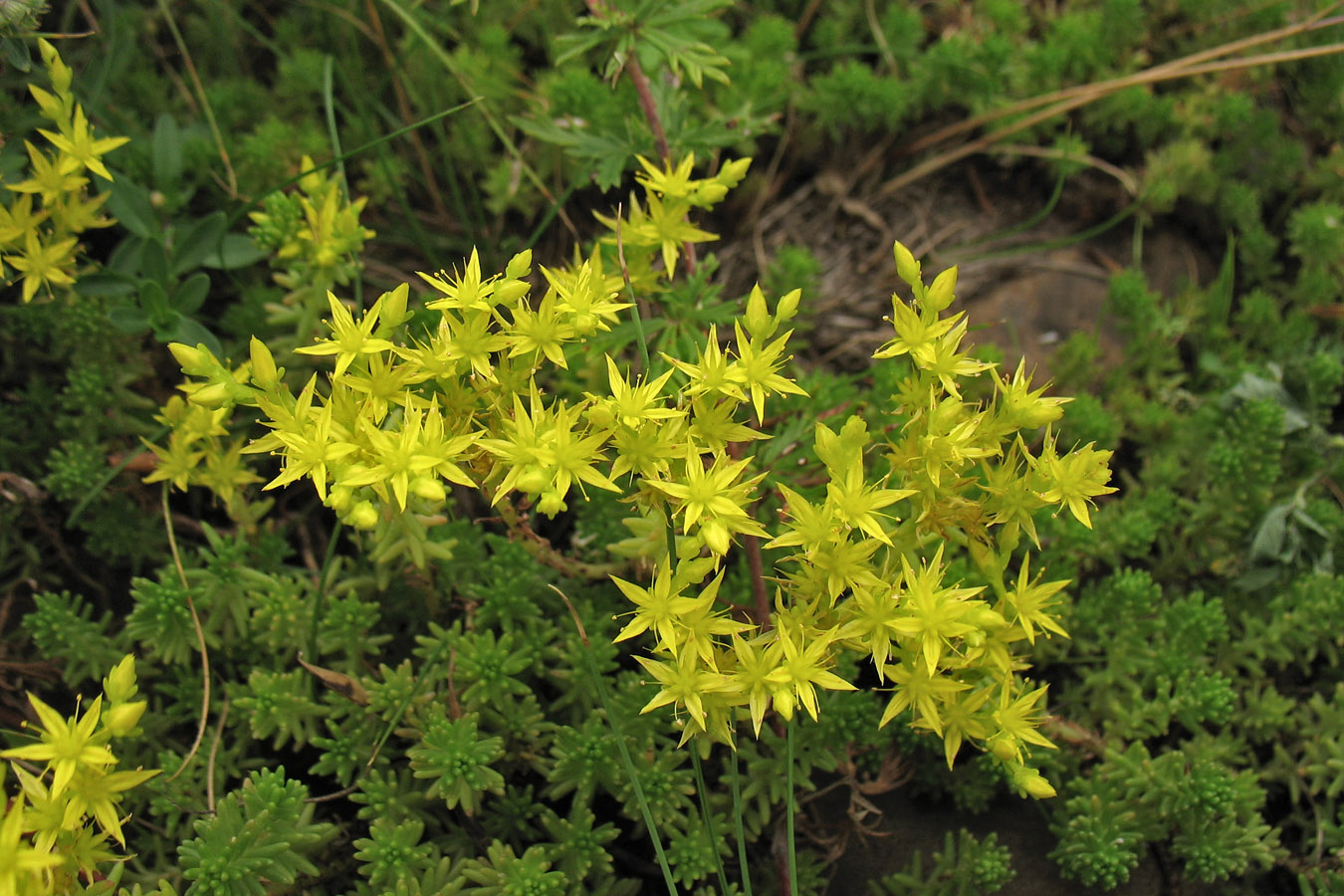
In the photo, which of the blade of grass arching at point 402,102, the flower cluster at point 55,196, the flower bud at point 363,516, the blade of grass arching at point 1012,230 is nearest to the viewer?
the flower bud at point 363,516

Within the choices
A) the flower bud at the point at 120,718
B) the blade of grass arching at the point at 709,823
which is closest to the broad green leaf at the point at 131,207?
the flower bud at the point at 120,718

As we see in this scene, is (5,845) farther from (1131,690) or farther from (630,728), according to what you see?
(1131,690)

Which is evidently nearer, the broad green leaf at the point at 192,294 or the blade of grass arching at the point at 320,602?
the blade of grass arching at the point at 320,602

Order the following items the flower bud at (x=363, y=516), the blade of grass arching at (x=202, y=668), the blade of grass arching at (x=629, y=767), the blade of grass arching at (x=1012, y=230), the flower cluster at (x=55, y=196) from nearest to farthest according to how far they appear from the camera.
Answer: the flower bud at (x=363, y=516) → the blade of grass arching at (x=629, y=767) → the blade of grass arching at (x=202, y=668) → the flower cluster at (x=55, y=196) → the blade of grass arching at (x=1012, y=230)

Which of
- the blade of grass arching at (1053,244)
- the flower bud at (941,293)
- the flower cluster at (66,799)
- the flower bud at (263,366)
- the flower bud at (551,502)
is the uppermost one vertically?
the flower bud at (263,366)

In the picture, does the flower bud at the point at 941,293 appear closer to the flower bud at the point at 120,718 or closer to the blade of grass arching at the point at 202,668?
the flower bud at the point at 120,718

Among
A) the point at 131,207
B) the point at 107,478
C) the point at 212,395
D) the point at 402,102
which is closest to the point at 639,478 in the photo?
the point at 212,395

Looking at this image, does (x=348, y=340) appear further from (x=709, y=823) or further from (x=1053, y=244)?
(x=1053, y=244)
